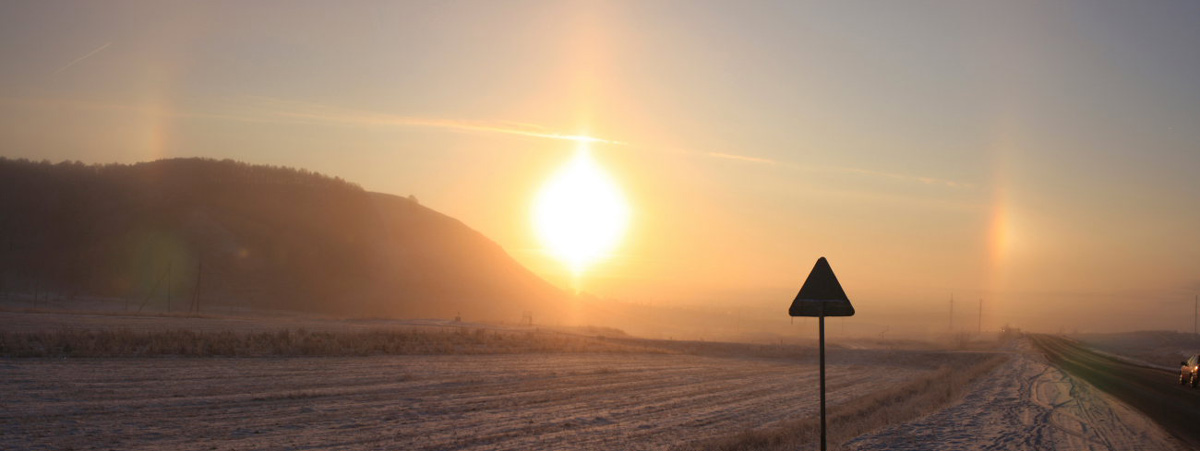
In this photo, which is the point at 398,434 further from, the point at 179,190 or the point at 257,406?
the point at 179,190

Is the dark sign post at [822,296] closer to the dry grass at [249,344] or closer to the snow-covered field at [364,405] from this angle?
the snow-covered field at [364,405]

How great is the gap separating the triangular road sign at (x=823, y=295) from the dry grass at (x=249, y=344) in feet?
82.9

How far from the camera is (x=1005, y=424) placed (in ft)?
57.4

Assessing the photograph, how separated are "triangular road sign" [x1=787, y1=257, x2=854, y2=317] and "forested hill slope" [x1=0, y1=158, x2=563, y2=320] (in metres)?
107

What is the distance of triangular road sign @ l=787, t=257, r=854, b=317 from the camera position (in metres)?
11.2

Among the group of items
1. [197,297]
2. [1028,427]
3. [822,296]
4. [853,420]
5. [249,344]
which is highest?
[822,296]

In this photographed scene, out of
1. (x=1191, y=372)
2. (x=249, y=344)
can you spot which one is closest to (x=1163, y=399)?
(x=1191, y=372)

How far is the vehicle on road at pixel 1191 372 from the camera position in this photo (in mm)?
32656

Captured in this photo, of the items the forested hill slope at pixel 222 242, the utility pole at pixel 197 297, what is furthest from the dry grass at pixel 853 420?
the forested hill slope at pixel 222 242

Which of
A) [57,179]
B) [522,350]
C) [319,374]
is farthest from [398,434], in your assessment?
[57,179]

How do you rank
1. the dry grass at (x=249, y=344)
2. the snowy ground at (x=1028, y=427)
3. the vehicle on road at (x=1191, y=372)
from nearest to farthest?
the snowy ground at (x=1028, y=427) → the dry grass at (x=249, y=344) → the vehicle on road at (x=1191, y=372)

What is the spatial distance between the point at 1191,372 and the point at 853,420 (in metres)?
22.4

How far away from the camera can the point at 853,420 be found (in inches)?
806

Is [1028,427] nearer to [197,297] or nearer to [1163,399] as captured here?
[1163,399]
